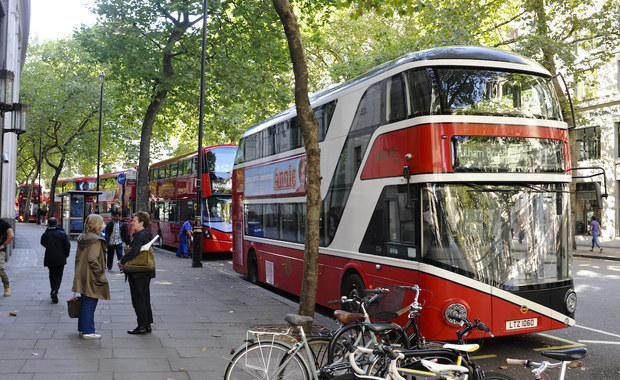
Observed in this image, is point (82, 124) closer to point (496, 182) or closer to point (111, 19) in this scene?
point (111, 19)

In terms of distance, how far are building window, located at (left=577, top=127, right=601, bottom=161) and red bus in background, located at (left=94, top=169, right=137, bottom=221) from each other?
75.0 feet

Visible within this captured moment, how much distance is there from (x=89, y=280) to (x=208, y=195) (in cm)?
1383

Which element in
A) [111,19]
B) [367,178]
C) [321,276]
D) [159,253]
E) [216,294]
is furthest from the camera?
[159,253]

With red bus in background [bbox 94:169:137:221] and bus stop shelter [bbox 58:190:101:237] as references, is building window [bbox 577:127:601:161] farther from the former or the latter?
bus stop shelter [bbox 58:190:101:237]

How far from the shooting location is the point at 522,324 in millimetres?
7219

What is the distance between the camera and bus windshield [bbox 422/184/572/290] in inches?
278

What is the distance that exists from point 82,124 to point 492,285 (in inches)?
1713

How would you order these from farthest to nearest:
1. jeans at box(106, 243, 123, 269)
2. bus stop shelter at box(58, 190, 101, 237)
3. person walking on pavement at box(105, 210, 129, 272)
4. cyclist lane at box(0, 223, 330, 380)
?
bus stop shelter at box(58, 190, 101, 237), jeans at box(106, 243, 123, 269), person walking on pavement at box(105, 210, 129, 272), cyclist lane at box(0, 223, 330, 380)

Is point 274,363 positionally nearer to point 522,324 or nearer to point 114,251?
point 522,324

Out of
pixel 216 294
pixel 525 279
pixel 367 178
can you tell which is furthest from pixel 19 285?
pixel 525 279

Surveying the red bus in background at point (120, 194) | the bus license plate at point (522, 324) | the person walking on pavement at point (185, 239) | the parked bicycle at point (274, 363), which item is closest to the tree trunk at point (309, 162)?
the bus license plate at point (522, 324)

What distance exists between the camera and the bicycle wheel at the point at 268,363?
4719 millimetres

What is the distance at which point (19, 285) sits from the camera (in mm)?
12875

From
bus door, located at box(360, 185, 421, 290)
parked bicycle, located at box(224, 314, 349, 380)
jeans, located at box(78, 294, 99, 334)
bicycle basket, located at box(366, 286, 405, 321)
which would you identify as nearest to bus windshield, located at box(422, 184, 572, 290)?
bus door, located at box(360, 185, 421, 290)
